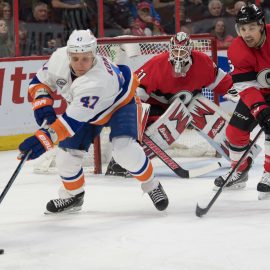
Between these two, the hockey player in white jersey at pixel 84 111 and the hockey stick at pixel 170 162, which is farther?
the hockey stick at pixel 170 162

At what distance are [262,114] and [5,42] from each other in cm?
272

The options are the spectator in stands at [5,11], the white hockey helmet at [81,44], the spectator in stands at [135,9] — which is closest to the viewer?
the white hockey helmet at [81,44]

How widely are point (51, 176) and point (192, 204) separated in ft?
4.18

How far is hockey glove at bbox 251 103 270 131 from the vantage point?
411 cm

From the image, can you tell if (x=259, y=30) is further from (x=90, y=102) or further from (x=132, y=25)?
(x=132, y=25)

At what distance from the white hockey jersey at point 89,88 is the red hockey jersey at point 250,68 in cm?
55

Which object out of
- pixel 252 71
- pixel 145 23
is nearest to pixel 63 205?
pixel 252 71

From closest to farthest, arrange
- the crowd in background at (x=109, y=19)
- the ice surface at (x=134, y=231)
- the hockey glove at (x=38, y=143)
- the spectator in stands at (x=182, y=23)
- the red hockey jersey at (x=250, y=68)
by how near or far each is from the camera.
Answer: the ice surface at (x=134, y=231) → the hockey glove at (x=38, y=143) → the red hockey jersey at (x=250, y=68) → the crowd in background at (x=109, y=19) → the spectator in stands at (x=182, y=23)

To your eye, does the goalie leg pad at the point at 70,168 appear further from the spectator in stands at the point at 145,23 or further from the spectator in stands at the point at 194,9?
the spectator in stands at the point at 194,9

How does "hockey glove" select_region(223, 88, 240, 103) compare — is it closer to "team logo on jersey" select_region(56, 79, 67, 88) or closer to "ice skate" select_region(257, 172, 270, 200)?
"ice skate" select_region(257, 172, 270, 200)

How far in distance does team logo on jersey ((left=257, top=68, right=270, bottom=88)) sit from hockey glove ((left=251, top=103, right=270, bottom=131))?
7.6 inches

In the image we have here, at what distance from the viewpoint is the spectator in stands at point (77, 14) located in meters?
6.56

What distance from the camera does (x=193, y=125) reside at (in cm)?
533

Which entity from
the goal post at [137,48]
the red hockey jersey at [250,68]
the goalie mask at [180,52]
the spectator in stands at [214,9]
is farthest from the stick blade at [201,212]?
the spectator in stands at [214,9]
